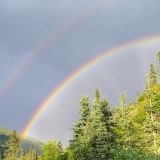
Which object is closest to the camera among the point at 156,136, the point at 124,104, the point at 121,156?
the point at 121,156

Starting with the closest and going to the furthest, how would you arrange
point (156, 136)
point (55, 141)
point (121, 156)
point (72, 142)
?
1. point (121, 156)
2. point (156, 136)
3. point (72, 142)
4. point (55, 141)

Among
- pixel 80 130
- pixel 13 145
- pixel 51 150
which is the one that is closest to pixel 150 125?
pixel 80 130

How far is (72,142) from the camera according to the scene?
224 ft

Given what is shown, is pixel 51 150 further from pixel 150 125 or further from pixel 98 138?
pixel 150 125

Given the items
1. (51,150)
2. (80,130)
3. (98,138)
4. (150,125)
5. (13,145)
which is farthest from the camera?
(13,145)

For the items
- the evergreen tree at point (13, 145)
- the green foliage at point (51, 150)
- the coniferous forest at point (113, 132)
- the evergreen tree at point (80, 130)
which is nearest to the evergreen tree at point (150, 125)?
the coniferous forest at point (113, 132)

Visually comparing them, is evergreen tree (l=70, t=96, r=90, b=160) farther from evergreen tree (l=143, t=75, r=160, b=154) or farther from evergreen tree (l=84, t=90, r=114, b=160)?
evergreen tree (l=143, t=75, r=160, b=154)

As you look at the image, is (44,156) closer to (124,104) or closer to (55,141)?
(55,141)

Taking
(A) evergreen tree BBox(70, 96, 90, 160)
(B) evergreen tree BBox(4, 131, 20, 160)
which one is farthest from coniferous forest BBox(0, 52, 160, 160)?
(B) evergreen tree BBox(4, 131, 20, 160)

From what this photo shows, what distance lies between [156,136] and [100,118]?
9472 millimetres

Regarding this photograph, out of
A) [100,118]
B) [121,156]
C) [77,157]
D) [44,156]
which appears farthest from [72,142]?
[44,156]

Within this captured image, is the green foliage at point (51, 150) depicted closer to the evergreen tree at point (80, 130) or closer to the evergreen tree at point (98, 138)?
the evergreen tree at point (80, 130)

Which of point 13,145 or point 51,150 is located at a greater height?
point 13,145

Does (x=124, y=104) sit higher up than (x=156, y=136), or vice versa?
(x=124, y=104)
